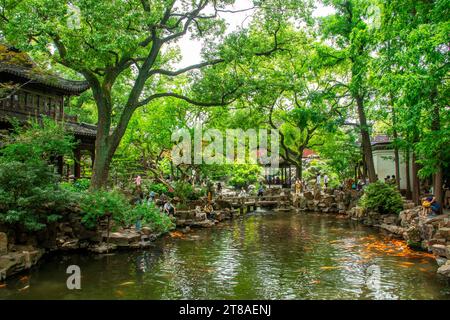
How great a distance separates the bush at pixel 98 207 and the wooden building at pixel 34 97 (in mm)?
4330

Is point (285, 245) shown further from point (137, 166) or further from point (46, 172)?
point (137, 166)

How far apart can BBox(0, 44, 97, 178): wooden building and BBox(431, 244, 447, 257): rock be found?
12646 mm

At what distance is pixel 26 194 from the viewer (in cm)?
996

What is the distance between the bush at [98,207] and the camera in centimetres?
1123

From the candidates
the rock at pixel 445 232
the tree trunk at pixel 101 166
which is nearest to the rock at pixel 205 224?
the tree trunk at pixel 101 166

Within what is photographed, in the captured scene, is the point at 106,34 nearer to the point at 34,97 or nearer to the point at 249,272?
the point at 249,272

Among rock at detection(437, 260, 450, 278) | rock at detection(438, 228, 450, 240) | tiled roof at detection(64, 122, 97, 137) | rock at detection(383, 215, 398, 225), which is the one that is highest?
tiled roof at detection(64, 122, 97, 137)

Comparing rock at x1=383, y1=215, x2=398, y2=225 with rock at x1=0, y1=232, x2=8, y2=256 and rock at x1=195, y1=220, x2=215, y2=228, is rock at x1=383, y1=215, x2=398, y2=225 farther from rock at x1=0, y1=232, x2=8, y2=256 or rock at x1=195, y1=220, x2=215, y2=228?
rock at x1=0, y1=232, x2=8, y2=256

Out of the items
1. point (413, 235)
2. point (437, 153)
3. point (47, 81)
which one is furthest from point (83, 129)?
point (437, 153)

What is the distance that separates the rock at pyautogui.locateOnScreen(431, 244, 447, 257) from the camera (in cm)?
963

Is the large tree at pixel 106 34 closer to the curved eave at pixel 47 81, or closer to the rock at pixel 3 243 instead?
the curved eave at pixel 47 81

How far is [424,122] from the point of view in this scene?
10.1 metres

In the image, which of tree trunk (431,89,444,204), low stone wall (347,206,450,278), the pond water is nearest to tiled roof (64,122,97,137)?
the pond water

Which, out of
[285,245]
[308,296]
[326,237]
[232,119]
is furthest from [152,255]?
[232,119]
